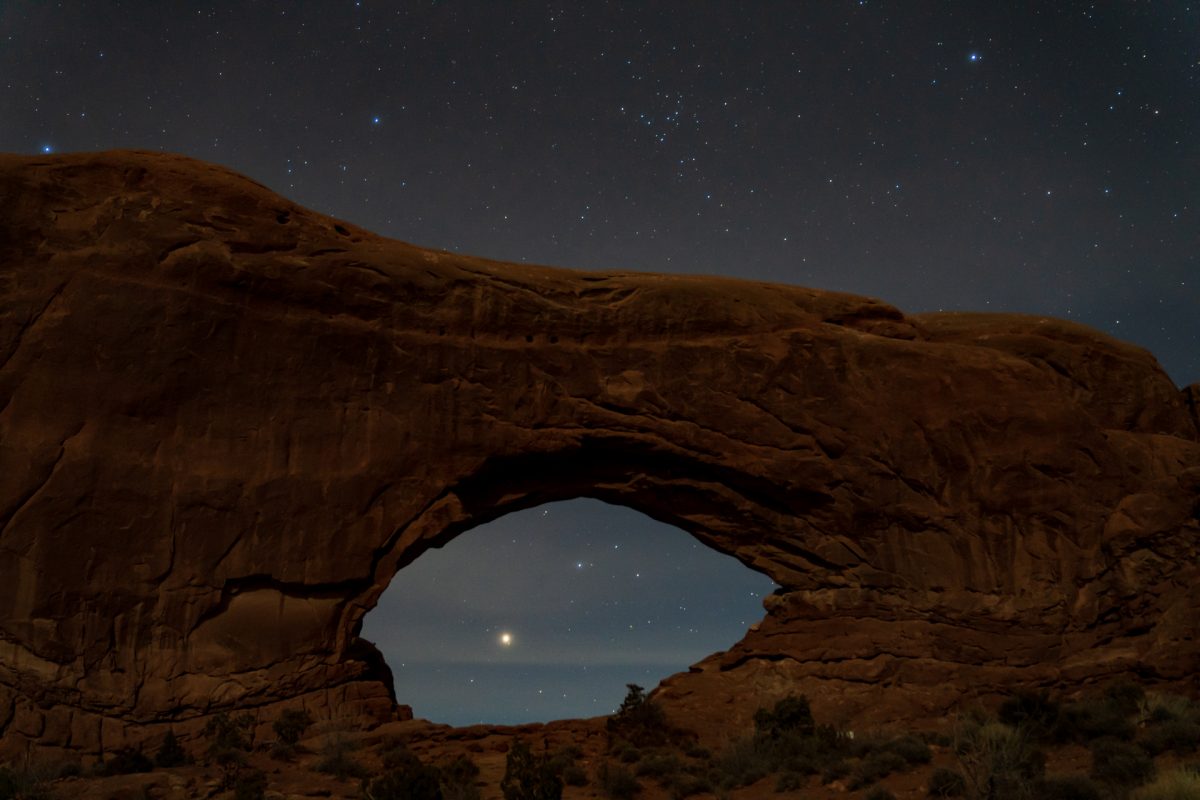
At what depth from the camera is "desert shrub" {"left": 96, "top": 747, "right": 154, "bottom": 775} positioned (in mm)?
15000

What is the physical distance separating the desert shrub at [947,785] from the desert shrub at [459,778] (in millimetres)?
6527

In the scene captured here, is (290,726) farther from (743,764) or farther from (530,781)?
(743,764)

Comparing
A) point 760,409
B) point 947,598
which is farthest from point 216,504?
point 947,598

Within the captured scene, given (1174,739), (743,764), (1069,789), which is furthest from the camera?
(743,764)

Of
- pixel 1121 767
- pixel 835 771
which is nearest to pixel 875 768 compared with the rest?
pixel 835 771

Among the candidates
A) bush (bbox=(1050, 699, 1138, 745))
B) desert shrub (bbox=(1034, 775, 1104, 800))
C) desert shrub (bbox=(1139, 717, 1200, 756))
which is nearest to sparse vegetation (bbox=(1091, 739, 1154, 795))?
desert shrub (bbox=(1139, 717, 1200, 756))

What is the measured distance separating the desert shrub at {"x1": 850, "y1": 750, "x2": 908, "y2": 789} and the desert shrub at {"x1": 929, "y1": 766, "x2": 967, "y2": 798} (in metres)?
1.05

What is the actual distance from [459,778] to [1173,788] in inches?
385

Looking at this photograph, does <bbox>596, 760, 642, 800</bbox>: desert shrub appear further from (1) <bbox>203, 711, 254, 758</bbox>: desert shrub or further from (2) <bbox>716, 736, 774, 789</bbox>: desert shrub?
(1) <bbox>203, 711, 254, 758</bbox>: desert shrub

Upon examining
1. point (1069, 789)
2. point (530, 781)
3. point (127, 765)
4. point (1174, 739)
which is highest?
point (127, 765)

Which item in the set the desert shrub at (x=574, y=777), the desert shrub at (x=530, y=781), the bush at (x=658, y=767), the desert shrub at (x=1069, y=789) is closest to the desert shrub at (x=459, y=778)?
the desert shrub at (x=530, y=781)

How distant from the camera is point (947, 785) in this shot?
1305cm

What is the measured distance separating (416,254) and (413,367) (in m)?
2.61

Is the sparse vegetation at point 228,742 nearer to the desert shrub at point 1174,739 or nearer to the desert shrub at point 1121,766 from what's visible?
the desert shrub at point 1121,766
